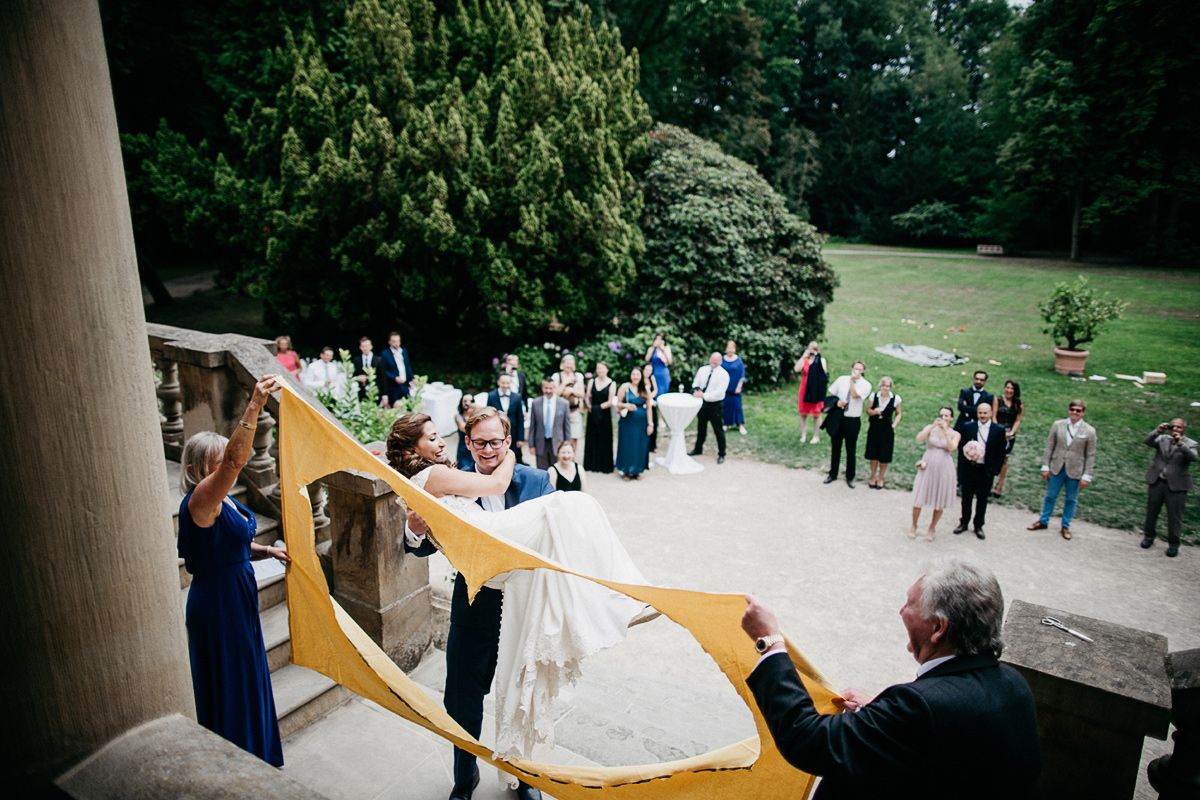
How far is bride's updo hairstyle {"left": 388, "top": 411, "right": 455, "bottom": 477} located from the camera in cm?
387

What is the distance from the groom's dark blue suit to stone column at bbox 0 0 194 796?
163cm

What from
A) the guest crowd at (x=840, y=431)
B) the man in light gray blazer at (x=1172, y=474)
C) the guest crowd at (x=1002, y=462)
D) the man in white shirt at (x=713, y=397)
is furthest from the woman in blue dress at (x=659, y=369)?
the man in light gray blazer at (x=1172, y=474)

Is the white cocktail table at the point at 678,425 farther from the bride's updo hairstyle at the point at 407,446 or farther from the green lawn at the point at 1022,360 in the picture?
the bride's updo hairstyle at the point at 407,446

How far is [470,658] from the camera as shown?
3.70m

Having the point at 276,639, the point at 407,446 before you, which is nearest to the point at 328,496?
the point at 276,639

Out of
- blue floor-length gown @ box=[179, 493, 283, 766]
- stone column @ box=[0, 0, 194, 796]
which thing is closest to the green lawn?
blue floor-length gown @ box=[179, 493, 283, 766]

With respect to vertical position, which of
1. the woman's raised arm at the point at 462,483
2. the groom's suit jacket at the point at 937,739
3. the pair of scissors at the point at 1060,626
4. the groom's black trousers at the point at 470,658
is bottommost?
the groom's black trousers at the point at 470,658

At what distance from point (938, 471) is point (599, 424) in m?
5.20

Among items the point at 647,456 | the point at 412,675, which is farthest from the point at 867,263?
the point at 412,675

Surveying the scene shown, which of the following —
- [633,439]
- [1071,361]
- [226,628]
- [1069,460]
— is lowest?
[633,439]

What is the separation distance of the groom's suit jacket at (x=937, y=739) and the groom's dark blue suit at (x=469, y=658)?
185 centimetres

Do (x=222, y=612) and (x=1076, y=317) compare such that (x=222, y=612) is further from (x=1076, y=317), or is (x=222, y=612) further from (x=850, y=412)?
(x=1076, y=317)

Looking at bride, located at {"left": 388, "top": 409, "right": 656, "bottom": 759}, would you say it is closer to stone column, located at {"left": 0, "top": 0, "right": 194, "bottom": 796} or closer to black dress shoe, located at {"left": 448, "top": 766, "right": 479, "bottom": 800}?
black dress shoe, located at {"left": 448, "top": 766, "right": 479, "bottom": 800}

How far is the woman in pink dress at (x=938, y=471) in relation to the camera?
9523 mm
